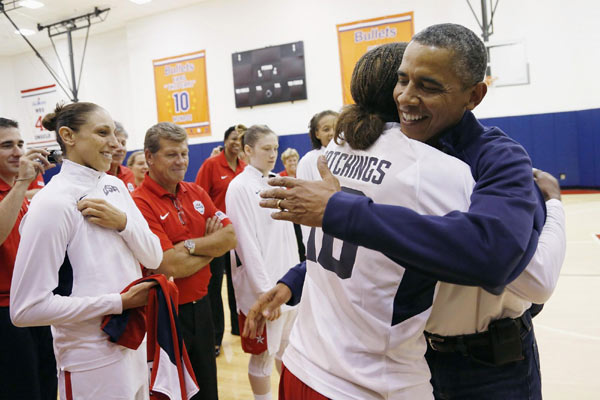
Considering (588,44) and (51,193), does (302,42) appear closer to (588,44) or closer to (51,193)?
(588,44)

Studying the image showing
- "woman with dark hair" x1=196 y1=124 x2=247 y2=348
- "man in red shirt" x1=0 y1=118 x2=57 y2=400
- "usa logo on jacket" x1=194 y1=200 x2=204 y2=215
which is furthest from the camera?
"woman with dark hair" x1=196 y1=124 x2=247 y2=348

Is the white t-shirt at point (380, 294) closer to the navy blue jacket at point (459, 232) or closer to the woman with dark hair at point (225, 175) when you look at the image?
the navy blue jacket at point (459, 232)

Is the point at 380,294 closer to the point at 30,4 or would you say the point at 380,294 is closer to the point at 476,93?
the point at 476,93

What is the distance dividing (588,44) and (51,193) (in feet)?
37.8

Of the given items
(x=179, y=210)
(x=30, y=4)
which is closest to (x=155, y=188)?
(x=179, y=210)

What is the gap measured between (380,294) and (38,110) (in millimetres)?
18738

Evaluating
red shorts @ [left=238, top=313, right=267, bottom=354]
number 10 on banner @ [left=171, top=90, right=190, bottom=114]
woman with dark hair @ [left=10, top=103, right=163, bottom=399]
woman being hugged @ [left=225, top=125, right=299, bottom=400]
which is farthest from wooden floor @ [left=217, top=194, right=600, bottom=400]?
number 10 on banner @ [left=171, top=90, right=190, bottom=114]

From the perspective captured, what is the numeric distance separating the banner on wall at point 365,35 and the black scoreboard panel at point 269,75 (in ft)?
3.74

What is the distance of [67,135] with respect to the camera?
212 cm

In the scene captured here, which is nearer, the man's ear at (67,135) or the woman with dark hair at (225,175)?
the man's ear at (67,135)

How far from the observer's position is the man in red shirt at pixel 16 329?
7.73 feet

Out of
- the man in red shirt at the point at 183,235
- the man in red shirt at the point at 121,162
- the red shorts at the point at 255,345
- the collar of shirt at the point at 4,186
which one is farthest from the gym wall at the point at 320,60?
the collar of shirt at the point at 4,186

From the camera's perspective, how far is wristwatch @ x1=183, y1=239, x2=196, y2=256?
9.05 ft

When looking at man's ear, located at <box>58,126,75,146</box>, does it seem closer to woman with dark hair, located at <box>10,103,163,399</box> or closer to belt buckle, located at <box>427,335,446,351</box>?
woman with dark hair, located at <box>10,103,163,399</box>
